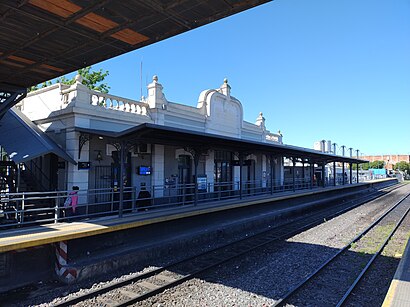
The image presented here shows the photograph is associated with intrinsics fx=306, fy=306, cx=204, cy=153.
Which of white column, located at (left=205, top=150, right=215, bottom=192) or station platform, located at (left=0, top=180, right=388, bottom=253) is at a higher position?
white column, located at (left=205, top=150, right=215, bottom=192)

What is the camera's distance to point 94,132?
10227 mm

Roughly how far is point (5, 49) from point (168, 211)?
728cm

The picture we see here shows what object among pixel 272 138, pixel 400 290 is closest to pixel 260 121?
pixel 272 138

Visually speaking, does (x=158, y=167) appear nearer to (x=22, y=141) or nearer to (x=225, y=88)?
(x=22, y=141)

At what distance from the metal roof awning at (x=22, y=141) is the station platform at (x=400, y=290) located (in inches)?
396

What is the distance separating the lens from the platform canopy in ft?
20.2

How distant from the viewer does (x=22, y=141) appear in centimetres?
1135

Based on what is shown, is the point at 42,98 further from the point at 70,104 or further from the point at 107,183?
the point at 107,183

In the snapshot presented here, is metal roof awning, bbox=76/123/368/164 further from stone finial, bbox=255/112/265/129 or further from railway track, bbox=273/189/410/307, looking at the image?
stone finial, bbox=255/112/265/129

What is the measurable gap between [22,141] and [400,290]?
12146mm

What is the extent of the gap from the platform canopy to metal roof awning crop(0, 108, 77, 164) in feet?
9.06

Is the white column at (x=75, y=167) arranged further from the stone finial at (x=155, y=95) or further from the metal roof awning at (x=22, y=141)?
the stone finial at (x=155, y=95)

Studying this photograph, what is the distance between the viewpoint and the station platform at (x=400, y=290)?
4672 millimetres

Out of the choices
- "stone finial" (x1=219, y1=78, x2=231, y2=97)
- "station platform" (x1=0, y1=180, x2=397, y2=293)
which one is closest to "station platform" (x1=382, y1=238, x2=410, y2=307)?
"station platform" (x1=0, y1=180, x2=397, y2=293)
